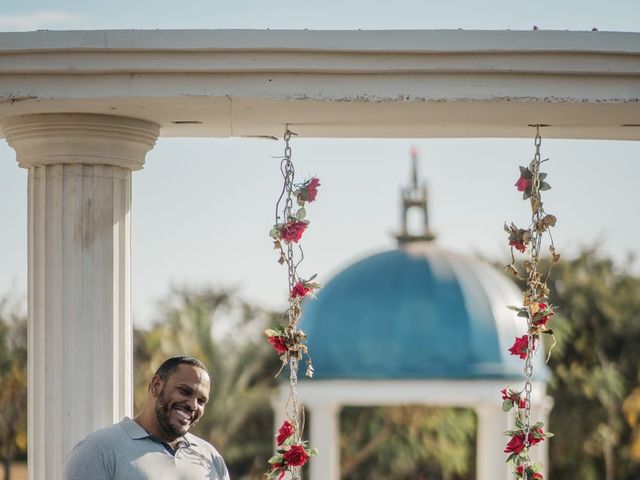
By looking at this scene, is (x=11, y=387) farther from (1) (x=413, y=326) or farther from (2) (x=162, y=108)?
(2) (x=162, y=108)

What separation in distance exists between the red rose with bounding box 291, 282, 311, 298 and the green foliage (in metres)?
22.0

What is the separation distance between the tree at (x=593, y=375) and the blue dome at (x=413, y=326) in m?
8.04

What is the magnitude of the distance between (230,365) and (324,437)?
31.9 ft

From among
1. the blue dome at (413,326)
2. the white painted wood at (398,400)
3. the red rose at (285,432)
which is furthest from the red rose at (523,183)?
the blue dome at (413,326)

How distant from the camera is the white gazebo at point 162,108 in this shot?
5941 mm

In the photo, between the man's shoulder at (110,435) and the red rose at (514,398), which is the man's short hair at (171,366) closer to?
the man's shoulder at (110,435)

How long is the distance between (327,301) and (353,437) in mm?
8705

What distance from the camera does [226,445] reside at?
28.5 meters

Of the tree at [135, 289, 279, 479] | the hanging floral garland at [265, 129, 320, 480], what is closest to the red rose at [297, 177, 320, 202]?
the hanging floral garland at [265, 129, 320, 480]

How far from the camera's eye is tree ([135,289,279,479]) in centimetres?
2797

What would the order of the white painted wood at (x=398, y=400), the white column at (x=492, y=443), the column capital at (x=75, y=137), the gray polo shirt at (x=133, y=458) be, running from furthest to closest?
the white painted wood at (x=398, y=400), the white column at (x=492, y=443), the column capital at (x=75, y=137), the gray polo shirt at (x=133, y=458)

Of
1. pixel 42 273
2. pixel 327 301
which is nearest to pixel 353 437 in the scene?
pixel 327 301

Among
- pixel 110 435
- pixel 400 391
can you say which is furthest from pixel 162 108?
pixel 400 391

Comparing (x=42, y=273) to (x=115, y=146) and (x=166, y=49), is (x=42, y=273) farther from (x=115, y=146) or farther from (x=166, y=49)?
(x=166, y=49)
